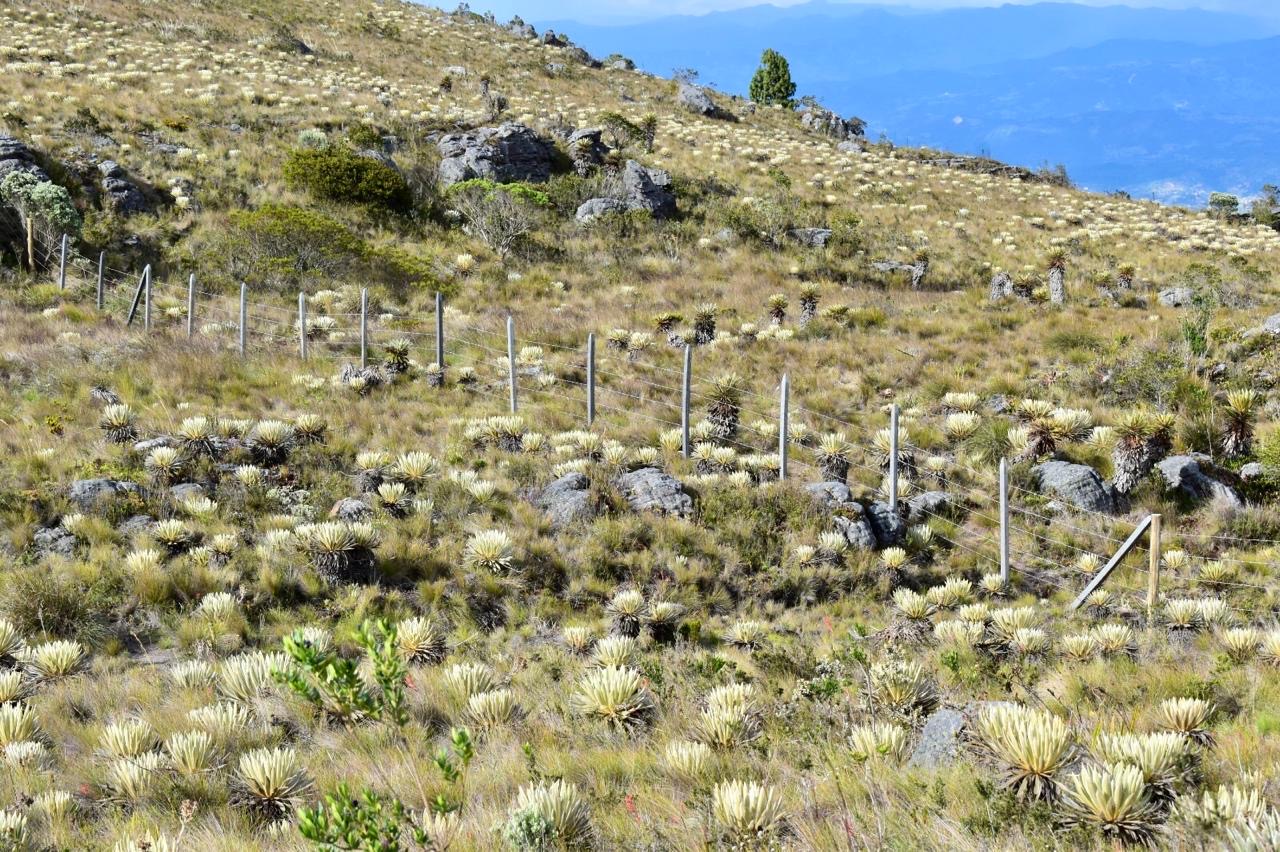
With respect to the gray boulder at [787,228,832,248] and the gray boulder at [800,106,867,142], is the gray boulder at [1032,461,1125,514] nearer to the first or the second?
the gray boulder at [787,228,832,248]

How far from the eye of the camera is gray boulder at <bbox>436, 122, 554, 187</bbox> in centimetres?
2784

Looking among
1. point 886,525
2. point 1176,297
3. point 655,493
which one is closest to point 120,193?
point 655,493

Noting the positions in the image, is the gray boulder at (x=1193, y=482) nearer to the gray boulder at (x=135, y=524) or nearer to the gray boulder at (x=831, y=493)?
the gray boulder at (x=831, y=493)

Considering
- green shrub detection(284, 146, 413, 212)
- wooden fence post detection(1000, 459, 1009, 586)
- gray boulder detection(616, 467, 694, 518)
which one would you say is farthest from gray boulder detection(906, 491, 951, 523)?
green shrub detection(284, 146, 413, 212)

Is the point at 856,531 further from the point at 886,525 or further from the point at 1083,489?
the point at 1083,489

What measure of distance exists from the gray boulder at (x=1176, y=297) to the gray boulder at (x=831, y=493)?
632 inches

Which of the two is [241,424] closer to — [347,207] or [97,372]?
[97,372]

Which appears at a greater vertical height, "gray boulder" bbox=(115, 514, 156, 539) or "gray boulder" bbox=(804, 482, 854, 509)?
"gray boulder" bbox=(804, 482, 854, 509)

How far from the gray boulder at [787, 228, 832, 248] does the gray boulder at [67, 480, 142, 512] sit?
73.0 ft

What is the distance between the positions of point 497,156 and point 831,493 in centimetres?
2247

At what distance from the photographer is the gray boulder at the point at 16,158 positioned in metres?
20.3

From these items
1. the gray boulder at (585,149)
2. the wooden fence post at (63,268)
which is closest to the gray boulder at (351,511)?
the wooden fence post at (63,268)

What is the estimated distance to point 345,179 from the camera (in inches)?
944

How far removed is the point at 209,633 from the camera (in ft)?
22.0
